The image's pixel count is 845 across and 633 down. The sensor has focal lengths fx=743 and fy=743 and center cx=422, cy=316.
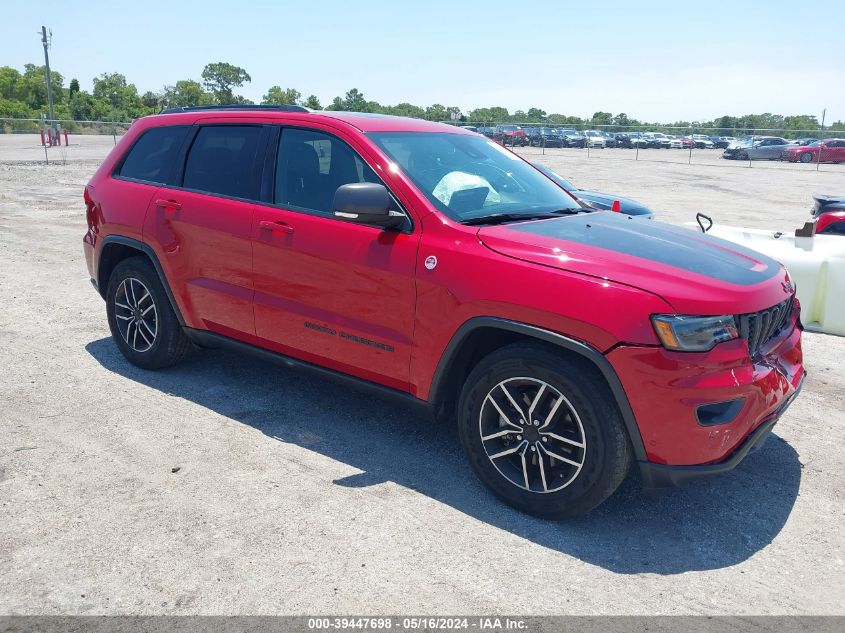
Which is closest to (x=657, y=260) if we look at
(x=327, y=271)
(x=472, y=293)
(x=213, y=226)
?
(x=472, y=293)

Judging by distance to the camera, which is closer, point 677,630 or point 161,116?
point 677,630

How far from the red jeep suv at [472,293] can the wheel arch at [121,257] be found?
2 cm

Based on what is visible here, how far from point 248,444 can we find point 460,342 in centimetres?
154

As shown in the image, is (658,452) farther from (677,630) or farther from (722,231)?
(722,231)

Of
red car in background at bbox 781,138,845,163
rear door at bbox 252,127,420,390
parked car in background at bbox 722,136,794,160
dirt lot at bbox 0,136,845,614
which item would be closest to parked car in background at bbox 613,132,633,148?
parked car in background at bbox 722,136,794,160

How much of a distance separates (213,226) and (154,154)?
3.46 ft

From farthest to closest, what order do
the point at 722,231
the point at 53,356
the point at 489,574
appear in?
the point at 722,231, the point at 53,356, the point at 489,574

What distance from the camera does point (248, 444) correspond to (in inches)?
173

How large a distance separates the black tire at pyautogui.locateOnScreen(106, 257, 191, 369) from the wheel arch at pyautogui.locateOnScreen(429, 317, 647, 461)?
7.63 ft

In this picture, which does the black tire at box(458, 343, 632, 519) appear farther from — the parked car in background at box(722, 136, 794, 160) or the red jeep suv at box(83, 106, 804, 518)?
the parked car in background at box(722, 136, 794, 160)

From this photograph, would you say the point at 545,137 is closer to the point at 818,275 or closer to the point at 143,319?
the point at 818,275

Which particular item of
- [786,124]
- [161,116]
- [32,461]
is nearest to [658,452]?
[32,461]

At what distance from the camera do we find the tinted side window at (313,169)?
13.9 ft

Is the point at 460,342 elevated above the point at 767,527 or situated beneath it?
elevated above
